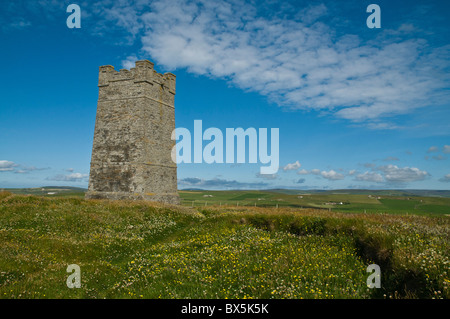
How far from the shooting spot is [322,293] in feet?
23.1

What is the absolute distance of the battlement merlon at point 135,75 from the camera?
30.4 meters

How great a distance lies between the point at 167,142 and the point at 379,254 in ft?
90.0

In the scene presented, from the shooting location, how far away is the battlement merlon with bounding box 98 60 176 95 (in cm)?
3042

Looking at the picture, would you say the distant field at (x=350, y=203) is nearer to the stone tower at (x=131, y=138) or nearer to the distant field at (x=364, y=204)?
the distant field at (x=364, y=204)

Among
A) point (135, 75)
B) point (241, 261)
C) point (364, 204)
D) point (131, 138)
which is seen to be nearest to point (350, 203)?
point (364, 204)

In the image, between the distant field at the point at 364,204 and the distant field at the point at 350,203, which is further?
the distant field at the point at 350,203

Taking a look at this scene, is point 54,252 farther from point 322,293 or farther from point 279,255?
point 322,293

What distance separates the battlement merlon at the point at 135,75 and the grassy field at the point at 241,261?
18408 mm

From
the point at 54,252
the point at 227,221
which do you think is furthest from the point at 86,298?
the point at 227,221

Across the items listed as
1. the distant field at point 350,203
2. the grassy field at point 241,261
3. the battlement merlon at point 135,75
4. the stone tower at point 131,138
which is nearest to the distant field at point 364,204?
the distant field at point 350,203

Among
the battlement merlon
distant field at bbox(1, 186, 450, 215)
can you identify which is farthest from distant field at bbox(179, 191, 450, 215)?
the battlement merlon

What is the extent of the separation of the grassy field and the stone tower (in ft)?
37.7

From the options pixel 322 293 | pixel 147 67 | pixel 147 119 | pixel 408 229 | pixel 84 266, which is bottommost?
pixel 84 266
